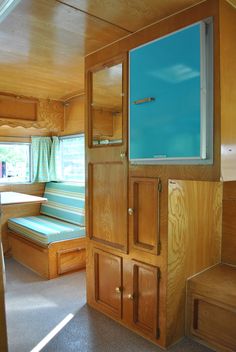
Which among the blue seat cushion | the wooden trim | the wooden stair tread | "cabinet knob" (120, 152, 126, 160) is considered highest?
"cabinet knob" (120, 152, 126, 160)

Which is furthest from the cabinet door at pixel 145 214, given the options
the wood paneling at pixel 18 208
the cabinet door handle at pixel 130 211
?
the wood paneling at pixel 18 208

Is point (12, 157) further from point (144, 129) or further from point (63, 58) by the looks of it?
point (144, 129)

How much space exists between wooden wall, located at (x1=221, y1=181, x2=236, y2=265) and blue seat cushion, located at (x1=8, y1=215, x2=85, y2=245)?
5.85ft

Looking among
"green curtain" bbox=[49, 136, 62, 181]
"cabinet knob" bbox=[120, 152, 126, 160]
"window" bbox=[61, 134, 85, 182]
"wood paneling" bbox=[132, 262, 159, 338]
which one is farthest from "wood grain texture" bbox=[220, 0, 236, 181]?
"green curtain" bbox=[49, 136, 62, 181]

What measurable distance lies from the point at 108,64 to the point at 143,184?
1.02 m

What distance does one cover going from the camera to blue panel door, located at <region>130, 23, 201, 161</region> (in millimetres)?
1591

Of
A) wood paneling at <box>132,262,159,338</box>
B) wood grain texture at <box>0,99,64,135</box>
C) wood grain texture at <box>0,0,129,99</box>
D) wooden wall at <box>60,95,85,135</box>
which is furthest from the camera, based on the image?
wooden wall at <box>60,95,85,135</box>

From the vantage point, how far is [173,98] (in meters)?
1.71

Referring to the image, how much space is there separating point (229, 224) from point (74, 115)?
2.64 metres

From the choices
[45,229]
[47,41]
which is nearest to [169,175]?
[47,41]

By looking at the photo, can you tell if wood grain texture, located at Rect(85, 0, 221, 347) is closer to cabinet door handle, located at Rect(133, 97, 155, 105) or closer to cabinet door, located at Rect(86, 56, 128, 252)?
cabinet door, located at Rect(86, 56, 128, 252)

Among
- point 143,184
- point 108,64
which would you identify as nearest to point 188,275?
point 143,184

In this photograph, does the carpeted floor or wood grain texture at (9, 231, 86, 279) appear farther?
wood grain texture at (9, 231, 86, 279)

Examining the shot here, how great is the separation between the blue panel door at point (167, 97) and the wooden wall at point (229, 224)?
87 cm
